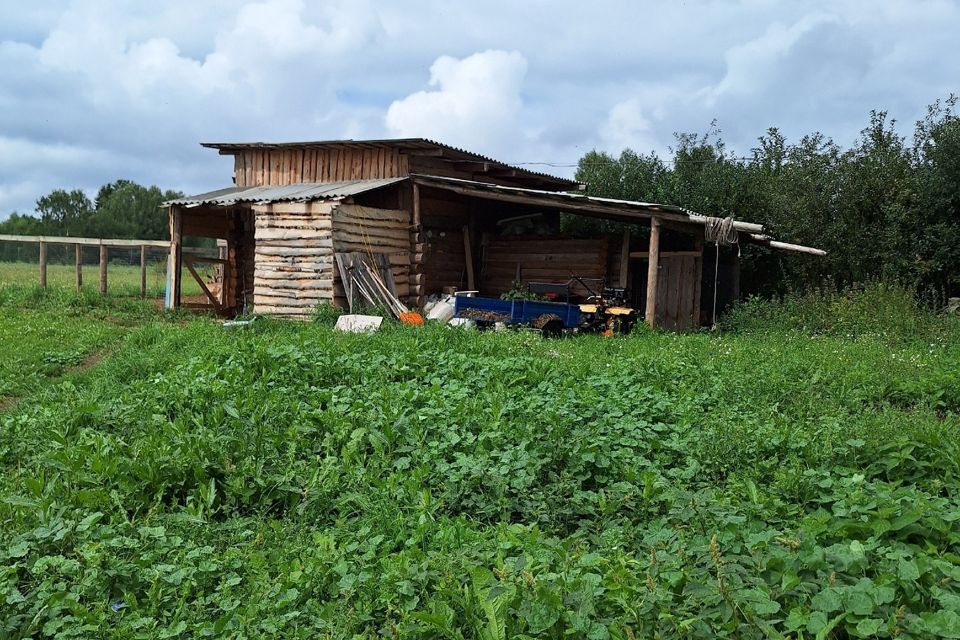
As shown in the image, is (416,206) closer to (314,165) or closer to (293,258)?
(293,258)

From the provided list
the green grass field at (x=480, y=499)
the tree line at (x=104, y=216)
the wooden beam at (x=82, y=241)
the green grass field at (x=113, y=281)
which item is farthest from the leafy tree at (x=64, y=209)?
the green grass field at (x=480, y=499)

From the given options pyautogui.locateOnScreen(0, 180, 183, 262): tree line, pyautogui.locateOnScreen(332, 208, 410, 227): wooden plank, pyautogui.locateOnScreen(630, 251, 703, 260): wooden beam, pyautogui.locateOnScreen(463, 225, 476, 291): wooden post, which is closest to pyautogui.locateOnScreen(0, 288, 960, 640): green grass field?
pyautogui.locateOnScreen(332, 208, 410, 227): wooden plank

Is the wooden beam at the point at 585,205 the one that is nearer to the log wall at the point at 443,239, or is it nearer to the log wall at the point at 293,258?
the log wall at the point at 443,239

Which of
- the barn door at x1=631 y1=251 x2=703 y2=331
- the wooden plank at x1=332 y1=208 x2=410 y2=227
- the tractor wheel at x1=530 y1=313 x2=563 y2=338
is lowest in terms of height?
the tractor wheel at x1=530 y1=313 x2=563 y2=338

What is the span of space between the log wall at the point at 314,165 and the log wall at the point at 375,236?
1.40 metres

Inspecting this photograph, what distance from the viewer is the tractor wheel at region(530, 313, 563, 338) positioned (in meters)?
13.4

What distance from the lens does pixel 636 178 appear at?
23.2 meters

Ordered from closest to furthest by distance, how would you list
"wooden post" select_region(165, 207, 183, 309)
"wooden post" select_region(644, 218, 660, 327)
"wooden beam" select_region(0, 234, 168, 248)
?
"wooden post" select_region(644, 218, 660, 327)
"wooden post" select_region(165, 207, 183, 309)
"wooden beam" select_region(0, 234, 168, 248)

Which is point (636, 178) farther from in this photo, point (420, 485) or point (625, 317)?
point (420, 485)

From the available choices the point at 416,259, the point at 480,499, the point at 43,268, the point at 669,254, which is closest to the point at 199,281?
the point at 43,268

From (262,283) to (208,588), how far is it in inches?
507

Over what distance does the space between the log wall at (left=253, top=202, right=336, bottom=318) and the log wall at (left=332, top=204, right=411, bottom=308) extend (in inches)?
9.2

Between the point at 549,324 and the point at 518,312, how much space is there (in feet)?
2.09

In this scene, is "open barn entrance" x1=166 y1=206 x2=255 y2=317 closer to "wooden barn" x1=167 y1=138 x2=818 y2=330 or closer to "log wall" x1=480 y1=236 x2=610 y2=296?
"wooden barn" x1=167 y1=138 x2=818 y2=330
